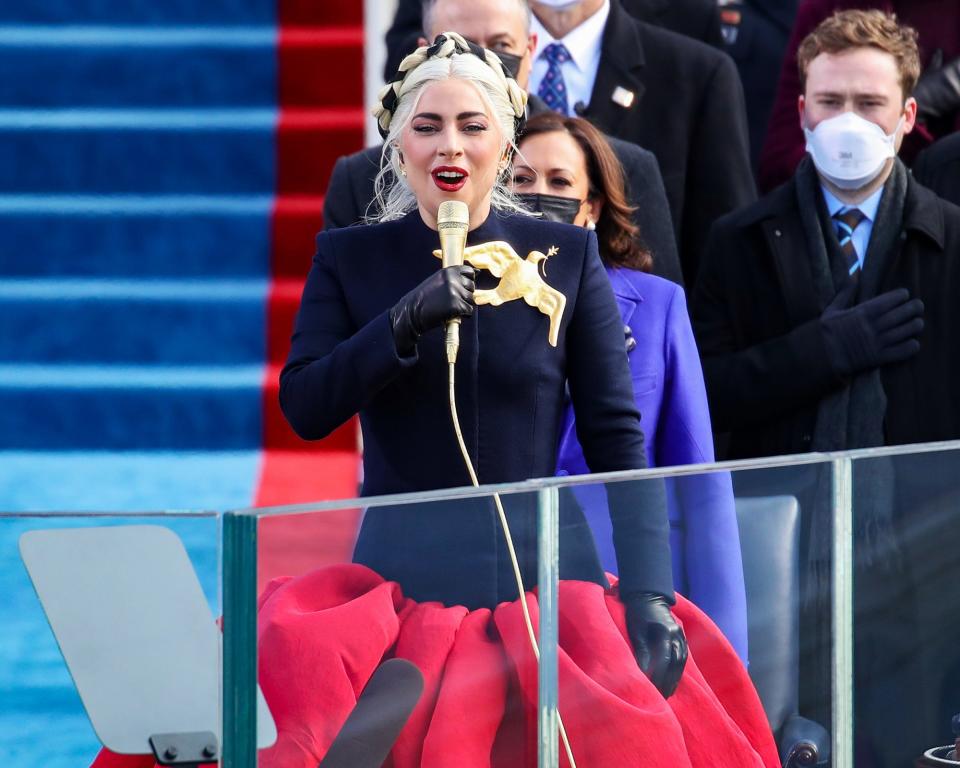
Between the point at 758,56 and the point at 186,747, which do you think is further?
the point at 758,56

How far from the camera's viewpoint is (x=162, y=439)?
264 inches

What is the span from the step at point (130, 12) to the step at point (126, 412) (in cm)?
219

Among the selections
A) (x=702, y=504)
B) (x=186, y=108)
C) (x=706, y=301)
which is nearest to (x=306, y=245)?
(x=186, y=108)

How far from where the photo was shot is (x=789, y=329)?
4.20 metres

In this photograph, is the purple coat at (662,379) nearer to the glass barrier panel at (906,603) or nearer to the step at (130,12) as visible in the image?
Result: the glass barrier panel at (906,603)

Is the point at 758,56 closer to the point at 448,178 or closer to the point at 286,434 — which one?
the point at 286,434

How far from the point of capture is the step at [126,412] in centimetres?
671

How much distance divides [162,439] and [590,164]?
10.8ft

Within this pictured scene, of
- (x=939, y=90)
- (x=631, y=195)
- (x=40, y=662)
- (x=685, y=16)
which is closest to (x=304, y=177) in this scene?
(x=685, y=16)

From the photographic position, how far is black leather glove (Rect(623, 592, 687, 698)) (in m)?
2.45

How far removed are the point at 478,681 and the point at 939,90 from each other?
10.3ft

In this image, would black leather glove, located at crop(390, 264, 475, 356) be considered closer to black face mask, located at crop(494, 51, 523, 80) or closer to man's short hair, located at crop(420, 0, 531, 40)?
black face mask, located at crop(494, 51, 523, 80)

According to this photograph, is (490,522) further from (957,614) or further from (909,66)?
(909,66)

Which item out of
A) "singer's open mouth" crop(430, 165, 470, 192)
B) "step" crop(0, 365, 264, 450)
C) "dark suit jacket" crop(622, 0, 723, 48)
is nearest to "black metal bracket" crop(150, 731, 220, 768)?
"singer's open mouth" crop(430, 165, 470, 192)
